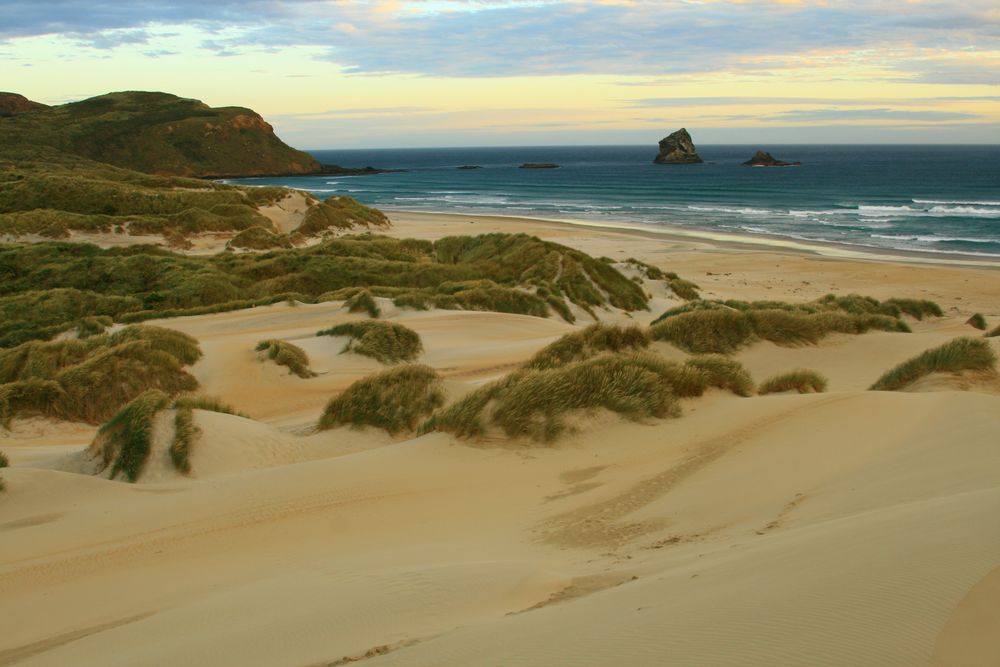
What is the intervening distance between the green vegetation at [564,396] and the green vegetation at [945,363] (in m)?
2.58

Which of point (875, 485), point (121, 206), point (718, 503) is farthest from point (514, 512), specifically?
point (121, 206)

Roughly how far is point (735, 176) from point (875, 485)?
348 feet

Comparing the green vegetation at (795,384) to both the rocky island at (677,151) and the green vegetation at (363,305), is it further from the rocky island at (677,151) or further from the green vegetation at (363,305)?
the rocky island at (677,151)

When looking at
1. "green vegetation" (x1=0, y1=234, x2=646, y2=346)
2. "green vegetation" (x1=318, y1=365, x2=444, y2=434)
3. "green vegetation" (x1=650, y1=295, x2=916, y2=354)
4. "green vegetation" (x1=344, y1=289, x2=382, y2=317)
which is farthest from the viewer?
"green vegetation" (x1=0, y1=234, x2=646, y2=346)

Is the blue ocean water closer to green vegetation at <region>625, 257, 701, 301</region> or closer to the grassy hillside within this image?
green vegetation at <region>625, 257, 701, 301</region>

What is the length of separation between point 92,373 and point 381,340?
455 centimetres

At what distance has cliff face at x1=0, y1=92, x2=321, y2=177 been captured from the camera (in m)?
93.9

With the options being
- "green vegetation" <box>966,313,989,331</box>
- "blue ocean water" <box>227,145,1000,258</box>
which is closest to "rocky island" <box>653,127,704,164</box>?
"blue ocean water" <box>227,145,1000,258</box>

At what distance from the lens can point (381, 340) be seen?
13547mm

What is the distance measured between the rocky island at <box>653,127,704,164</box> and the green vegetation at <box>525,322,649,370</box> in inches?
5864

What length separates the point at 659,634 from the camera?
298cm

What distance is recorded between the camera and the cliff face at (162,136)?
93.9 metres

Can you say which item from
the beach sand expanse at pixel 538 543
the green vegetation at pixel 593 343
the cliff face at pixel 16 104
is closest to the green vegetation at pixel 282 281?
the green vegetation at pixel 593 343

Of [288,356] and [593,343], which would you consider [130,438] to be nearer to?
[288,356]
